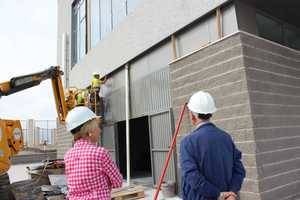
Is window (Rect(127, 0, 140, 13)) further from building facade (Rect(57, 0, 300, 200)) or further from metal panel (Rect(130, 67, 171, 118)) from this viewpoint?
metal panel (Rect(130, 67, 171, 118))

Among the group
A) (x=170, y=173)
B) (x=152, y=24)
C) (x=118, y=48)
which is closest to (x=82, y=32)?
(x=118, y=48)

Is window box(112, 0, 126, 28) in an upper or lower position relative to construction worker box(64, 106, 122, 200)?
upper

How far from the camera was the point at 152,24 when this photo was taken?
31.0ft

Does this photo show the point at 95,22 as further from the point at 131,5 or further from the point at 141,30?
the point at 141,30

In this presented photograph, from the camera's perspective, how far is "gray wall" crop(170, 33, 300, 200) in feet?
19.8

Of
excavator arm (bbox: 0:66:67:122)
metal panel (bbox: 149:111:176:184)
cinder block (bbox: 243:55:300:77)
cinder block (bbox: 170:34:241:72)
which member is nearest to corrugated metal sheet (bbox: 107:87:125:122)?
excavator arm (bbox: 0:66:67:122)

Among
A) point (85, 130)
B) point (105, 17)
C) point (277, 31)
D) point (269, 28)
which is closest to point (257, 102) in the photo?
point (269, 28)

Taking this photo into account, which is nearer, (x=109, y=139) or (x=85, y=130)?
(x=85, y=130)

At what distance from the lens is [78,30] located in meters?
17.4

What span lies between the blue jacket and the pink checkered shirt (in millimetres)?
603

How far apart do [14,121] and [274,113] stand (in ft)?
21.6

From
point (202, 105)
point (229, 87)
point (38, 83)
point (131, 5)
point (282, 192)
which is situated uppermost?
point (131, 5)

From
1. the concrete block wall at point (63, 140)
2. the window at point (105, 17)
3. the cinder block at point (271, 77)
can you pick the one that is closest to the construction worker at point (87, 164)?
the cinder block at point (271, 77)

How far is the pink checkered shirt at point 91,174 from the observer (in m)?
2.93
